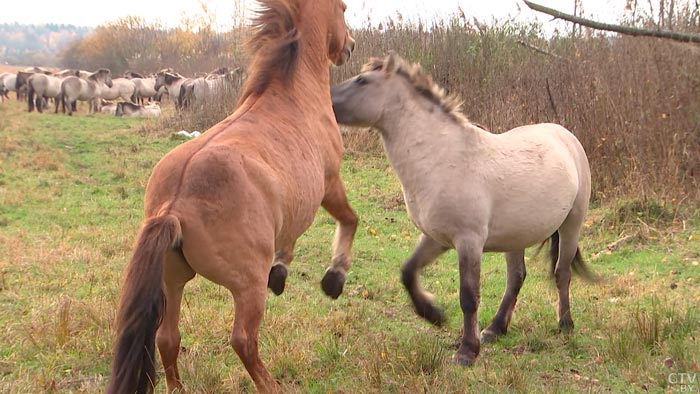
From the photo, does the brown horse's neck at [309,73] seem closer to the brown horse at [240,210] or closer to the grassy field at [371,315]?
the brown horse at [240,210]

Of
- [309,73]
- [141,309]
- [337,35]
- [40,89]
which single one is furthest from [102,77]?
[141,309]

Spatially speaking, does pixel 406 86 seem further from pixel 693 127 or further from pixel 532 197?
pixel 693 127

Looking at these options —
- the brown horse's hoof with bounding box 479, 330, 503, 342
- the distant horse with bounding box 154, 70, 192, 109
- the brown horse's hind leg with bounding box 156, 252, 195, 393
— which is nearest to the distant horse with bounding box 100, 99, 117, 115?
the distant horse with bounding box 154, 70, 192, 109

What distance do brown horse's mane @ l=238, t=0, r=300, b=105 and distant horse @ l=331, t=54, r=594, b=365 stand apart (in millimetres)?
552

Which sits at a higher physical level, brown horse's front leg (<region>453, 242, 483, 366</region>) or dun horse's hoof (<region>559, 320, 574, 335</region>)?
brown horse's front leg (<region>453, 242, 483, 366</region>)

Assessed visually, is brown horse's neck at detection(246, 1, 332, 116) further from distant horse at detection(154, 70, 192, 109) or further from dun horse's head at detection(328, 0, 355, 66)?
distant horse at detection(154, 70, 192, 109)

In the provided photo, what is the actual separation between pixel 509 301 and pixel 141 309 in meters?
2.97

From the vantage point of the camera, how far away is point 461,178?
169 inches

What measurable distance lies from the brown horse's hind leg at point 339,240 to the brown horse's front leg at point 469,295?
76 cm

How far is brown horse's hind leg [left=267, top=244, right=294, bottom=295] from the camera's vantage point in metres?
4.12

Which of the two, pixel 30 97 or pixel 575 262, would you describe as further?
pixel 30 97

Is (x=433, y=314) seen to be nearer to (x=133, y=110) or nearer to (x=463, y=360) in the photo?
(x=463, y=360)

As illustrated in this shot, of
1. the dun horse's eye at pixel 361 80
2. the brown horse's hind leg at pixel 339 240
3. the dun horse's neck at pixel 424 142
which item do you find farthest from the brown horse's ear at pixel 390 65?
the brown horse's hind leg at pixel 339 240

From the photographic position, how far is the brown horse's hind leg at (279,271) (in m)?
4.12
